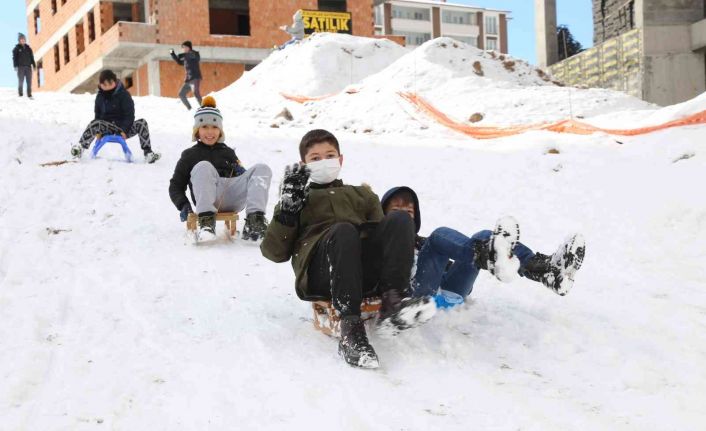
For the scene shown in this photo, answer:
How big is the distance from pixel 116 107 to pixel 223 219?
13.8 ft

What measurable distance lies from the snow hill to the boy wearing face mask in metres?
0.18

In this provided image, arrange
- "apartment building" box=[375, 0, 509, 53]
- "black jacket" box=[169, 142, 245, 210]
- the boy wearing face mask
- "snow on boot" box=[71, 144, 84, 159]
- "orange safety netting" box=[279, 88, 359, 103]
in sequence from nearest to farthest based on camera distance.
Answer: the boy wearing face mask → "black jacket" box=[169, 142, 245, 210] → "snow on boot" box=[71, 144, 84, 159] → "orange safety netting" box=[279, 88, 359, 103] → "apartment building" box=[375, 0, 509, 53]

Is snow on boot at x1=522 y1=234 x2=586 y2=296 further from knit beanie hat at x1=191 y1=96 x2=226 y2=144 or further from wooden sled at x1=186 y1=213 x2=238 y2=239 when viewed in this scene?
knit beanie hat at x1=191 y1=96 x2=226 y2=144

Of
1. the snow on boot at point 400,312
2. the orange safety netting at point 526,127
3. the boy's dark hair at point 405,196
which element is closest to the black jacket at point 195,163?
the boy's dark hair at point 405,196

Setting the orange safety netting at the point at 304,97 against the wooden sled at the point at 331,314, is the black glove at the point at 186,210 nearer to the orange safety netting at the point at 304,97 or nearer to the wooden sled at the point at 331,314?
the wooden sled at the point at 331,314

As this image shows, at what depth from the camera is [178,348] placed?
3.01 m

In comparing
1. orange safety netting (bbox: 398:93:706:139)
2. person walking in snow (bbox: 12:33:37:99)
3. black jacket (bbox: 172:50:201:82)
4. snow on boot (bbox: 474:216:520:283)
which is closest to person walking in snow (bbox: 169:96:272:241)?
snow on boot (bbox: 474:216:520:283)

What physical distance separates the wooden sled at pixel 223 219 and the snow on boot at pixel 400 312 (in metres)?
2.42

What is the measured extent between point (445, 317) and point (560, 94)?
10418mm

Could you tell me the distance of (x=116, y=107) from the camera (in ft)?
28.5

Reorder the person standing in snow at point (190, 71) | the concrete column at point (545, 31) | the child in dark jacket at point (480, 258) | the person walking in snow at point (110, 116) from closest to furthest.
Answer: the child in dark jacket at point (480, 258) → the person walking in snow at point (110, 116) → the person standing in snow at point (190, 71) → the concrete column at point (545, 31)

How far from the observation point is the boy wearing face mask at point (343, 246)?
292 centimetres

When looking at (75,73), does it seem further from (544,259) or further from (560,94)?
(544,259)

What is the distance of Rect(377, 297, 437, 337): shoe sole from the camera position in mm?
2836
